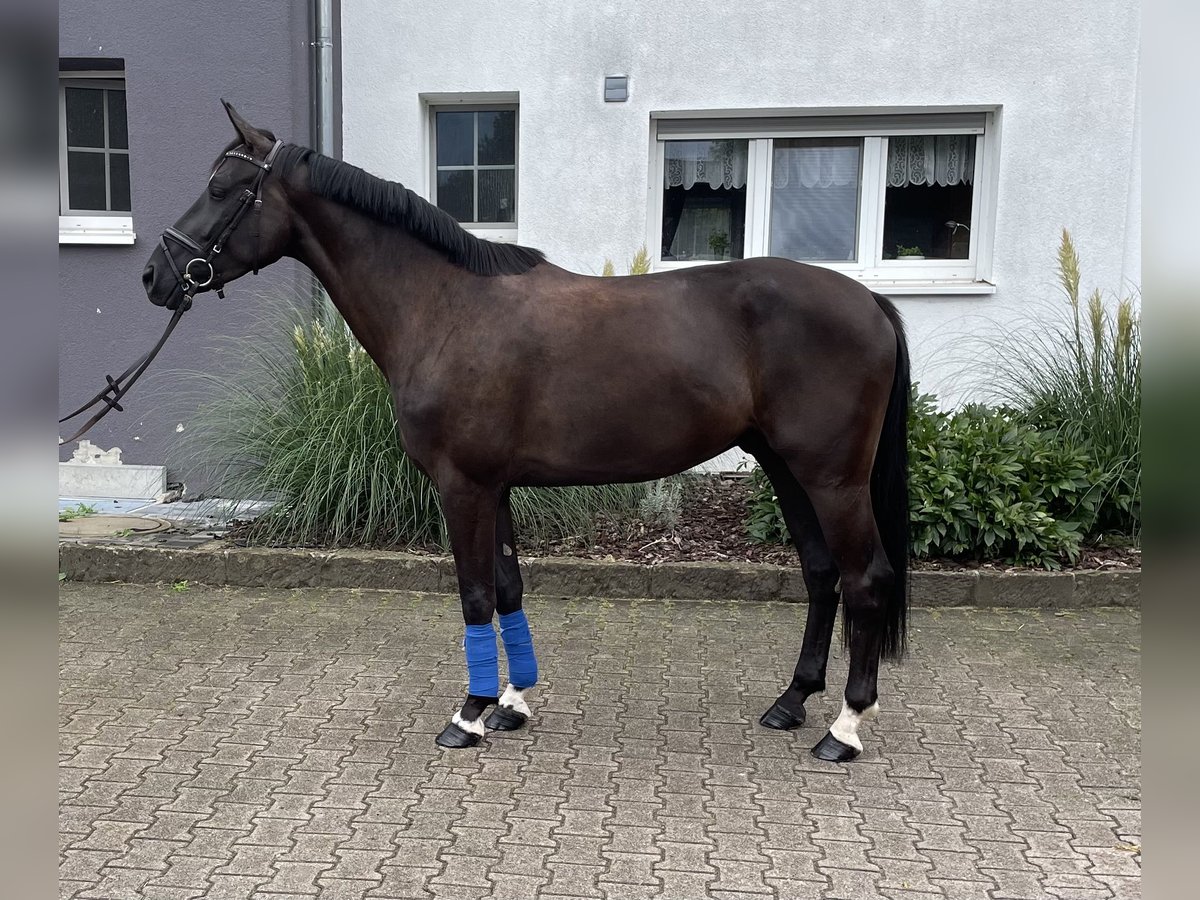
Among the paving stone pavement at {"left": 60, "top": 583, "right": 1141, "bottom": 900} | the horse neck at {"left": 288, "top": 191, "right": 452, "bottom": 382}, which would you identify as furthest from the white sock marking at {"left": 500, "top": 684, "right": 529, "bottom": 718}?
the horse neck at {"left": 288, "top": 191, "right": 452, "bottom": 382}

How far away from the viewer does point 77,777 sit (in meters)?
2.97

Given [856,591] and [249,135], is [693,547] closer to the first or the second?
[856,591]

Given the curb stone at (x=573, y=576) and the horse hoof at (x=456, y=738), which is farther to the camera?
the curb stone at (x=573, y=576)

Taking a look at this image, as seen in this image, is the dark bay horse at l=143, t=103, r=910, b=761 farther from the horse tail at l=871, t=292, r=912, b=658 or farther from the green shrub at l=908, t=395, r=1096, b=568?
the green shrub at l=908, t=395, r=1096, b=568

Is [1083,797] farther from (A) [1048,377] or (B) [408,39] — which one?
(B) [408,39]

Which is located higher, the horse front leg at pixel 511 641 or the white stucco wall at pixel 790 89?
the white stucco wall at pixel 790 89

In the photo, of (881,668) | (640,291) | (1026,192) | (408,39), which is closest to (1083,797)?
(881,668)

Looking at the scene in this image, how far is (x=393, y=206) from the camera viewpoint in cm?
322

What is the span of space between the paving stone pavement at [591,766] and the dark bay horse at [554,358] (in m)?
0.38

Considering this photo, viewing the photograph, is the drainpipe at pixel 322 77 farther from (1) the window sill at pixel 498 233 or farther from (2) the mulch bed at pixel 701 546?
(2) the mulch bed at pixel 701 546

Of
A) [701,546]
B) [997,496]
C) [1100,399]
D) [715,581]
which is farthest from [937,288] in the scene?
[715,581]

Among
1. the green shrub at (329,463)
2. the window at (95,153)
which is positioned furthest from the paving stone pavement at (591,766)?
the window at (95,153)

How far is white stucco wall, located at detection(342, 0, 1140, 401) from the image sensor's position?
20.7ft

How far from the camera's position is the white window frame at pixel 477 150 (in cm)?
699
